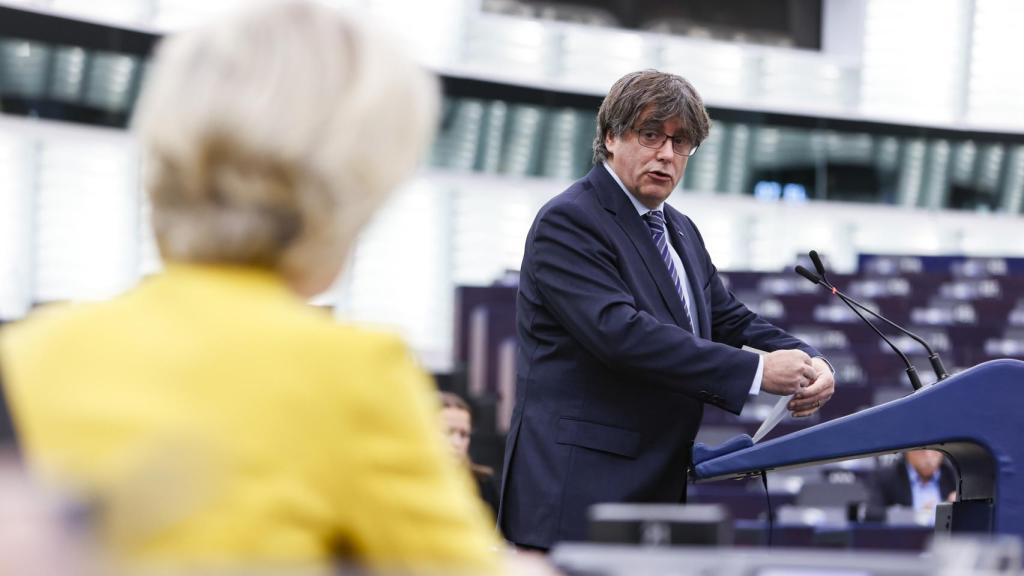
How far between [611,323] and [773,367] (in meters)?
0.31

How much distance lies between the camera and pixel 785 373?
2.48 m

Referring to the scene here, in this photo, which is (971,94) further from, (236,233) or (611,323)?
(236,233)

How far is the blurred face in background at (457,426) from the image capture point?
4875 millimetres

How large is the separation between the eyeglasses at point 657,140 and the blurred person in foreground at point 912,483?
4.69m

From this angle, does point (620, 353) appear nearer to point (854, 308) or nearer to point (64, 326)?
point (854, 308)

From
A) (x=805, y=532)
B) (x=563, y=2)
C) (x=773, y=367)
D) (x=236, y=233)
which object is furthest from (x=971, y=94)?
(x=236, y=233)

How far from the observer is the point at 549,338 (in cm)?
260

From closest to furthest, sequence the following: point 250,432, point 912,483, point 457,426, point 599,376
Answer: point 250,432 → point 599,376 → point 457,426 → point 912,483

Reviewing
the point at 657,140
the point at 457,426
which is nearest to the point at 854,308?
the point at 657,140

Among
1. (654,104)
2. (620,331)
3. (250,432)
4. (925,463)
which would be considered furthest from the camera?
(925,463)

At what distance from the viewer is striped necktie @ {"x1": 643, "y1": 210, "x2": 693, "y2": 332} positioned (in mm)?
2670

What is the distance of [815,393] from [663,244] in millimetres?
422

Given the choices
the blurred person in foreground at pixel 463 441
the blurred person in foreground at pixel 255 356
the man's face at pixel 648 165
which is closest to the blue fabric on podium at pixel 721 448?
the man's face at pixel 648 165

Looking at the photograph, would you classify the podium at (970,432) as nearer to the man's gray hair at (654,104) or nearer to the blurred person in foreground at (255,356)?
the man's gray hair at (654,104)
